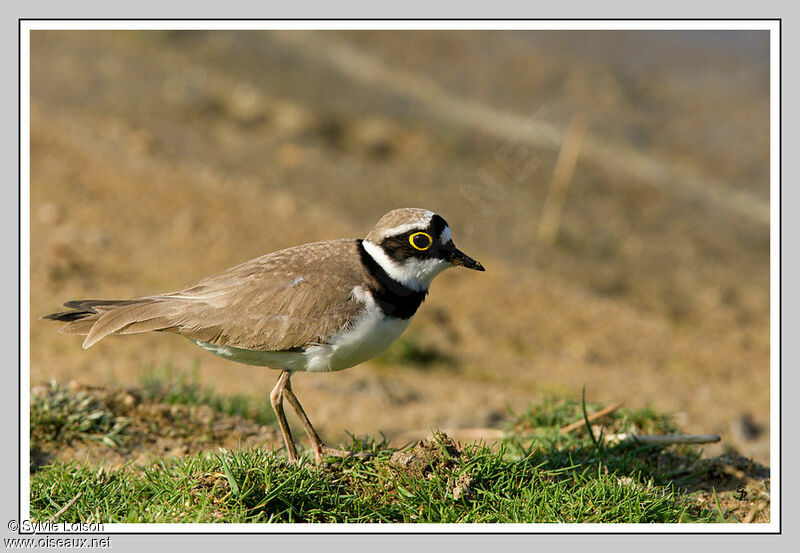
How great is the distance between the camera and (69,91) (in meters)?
14.2

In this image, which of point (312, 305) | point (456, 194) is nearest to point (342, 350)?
point (312, 305)

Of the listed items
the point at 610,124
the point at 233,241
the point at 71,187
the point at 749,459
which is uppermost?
the point at 610,124

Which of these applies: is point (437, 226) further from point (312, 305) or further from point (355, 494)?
point (355, 494)

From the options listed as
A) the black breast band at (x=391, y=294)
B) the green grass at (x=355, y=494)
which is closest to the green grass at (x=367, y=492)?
the green grass at (x=355, y=494)

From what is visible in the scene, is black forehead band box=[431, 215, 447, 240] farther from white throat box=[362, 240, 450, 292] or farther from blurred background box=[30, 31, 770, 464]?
blurred background box=[30, 31, 770, 464]

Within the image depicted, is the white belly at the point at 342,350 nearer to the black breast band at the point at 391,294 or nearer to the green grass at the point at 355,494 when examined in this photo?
the black breast band at the point at 391,294

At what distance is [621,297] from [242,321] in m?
8.91

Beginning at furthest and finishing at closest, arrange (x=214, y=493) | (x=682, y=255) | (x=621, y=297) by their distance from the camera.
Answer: (x=682, y=255)
(x=621, y=297)
(x=214, y=493)

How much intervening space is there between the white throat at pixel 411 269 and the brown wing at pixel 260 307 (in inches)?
6.2

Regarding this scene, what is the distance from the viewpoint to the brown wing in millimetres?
4945

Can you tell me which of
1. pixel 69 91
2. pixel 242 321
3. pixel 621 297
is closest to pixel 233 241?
pixel 69 91

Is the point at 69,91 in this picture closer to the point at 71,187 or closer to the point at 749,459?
the point at 71,187

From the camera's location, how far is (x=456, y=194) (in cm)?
1388

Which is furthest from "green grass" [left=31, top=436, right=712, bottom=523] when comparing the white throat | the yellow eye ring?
the yellow eye ring
